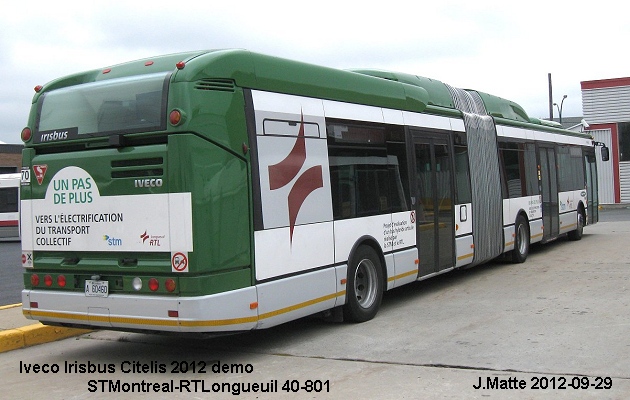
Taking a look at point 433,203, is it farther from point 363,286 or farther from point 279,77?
point 279,77

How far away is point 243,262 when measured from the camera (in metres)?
7.28

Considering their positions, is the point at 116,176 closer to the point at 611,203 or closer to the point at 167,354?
the point at 167,354

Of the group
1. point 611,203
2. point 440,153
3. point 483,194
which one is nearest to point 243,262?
point 440,153

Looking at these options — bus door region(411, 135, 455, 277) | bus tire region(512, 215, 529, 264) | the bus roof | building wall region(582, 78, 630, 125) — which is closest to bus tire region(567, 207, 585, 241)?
bus tire region(512, 215, 529, 264)

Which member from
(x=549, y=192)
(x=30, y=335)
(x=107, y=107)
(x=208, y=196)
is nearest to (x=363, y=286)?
(x=208, y=196)

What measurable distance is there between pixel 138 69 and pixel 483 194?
7753mm

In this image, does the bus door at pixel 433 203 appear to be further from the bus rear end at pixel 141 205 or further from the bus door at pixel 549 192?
the bus door at pixel 549 192

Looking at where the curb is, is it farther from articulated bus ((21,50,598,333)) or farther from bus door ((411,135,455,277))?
bus door ((411,135,455,277))

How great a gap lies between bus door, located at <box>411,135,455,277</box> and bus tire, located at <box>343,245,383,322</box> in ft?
4.67

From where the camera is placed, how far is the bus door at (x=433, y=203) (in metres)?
11.0

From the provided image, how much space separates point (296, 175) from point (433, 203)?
3.86 metres

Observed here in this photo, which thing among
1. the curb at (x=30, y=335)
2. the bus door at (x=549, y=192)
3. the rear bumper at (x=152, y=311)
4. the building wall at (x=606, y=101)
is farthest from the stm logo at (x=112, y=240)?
the building wall at (x=606, y=101)

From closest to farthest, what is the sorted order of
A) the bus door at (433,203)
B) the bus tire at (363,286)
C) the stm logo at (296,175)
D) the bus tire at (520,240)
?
1. the stm logo at (296,175)
2. the bus tire at (363,286)
3. the bus door at (433,203)
4. the bus tire at (520,240)

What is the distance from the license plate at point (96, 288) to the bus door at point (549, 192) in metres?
11.9
